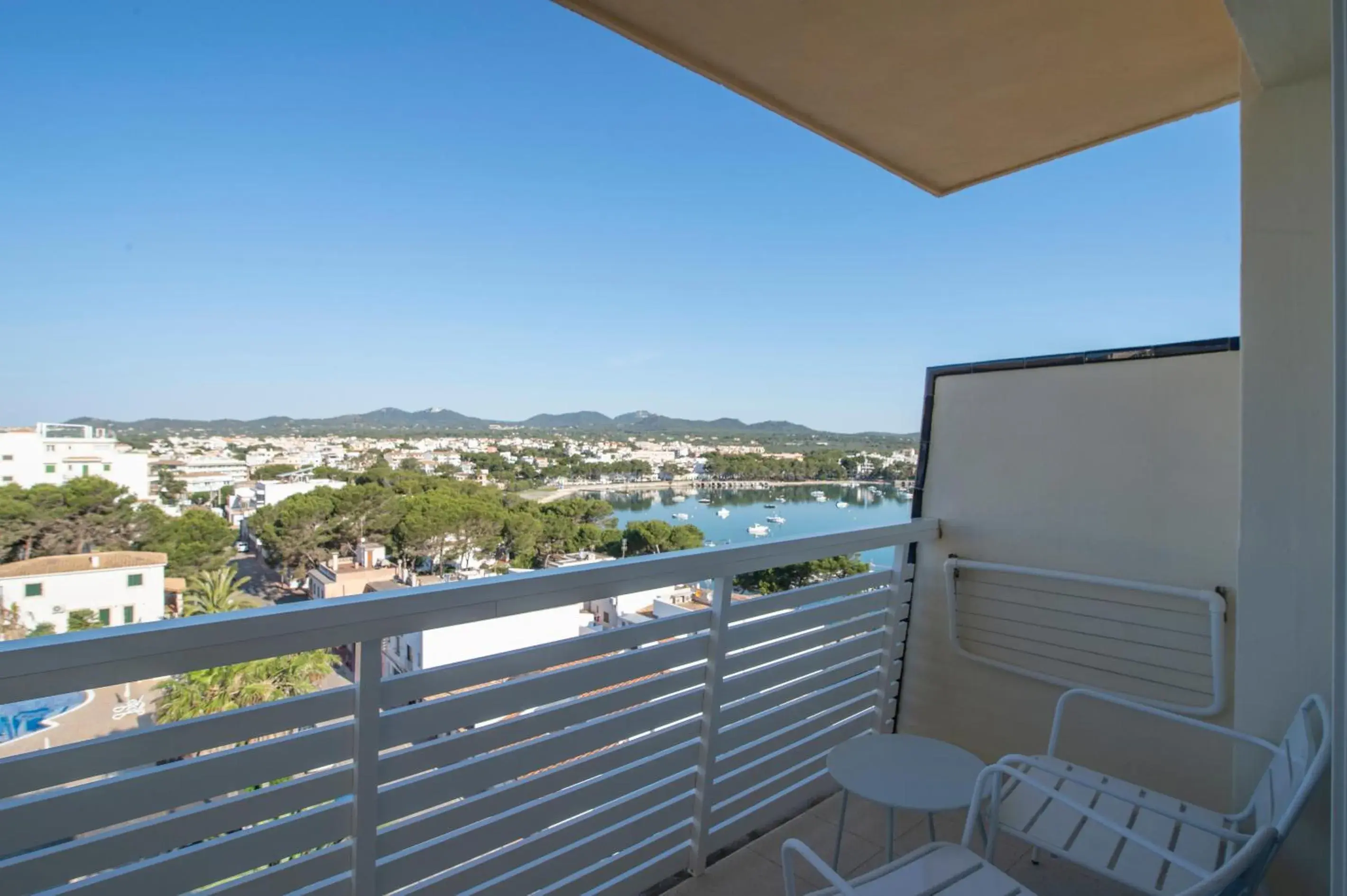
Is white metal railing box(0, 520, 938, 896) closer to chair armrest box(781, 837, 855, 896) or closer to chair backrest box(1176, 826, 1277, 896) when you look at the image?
chair armrest box(781, 837, 855, 896)

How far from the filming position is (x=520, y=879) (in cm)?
145

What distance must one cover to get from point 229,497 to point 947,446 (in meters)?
6.10

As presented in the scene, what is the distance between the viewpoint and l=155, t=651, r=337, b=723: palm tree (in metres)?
1.26

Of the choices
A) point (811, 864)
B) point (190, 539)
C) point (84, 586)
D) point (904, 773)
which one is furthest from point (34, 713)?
point (190, 539)

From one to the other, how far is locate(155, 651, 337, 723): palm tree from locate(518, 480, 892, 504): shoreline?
10.4ft

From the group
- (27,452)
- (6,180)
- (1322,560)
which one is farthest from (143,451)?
(6,180)

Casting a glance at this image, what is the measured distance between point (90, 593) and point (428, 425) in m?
6.79

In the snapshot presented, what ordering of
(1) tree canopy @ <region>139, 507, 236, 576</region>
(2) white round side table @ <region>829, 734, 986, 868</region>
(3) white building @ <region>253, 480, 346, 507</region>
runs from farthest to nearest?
(3) white building @ <region>253, 480, 346, 507</region>
(1) tree canopy @ <region>139, 507, 236, 576</region>
(2) white round side table @ <region>829, 734, 986, 868</region>

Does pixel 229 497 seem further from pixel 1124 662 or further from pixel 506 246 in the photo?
pixel 506 246

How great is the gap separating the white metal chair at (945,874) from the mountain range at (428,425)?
5.17 metres

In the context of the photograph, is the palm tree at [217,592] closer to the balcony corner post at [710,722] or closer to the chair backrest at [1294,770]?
Answer: the balcony corner post at [710,722]

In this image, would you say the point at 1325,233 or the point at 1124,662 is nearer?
the point at 1325,233

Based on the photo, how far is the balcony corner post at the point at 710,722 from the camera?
180cm

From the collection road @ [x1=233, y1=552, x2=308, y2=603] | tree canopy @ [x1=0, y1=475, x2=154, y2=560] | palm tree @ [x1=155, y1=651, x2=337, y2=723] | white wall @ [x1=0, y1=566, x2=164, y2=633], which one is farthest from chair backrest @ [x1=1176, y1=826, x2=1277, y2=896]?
road @ [x1=233, y1=552, x2=308, y2=603]
